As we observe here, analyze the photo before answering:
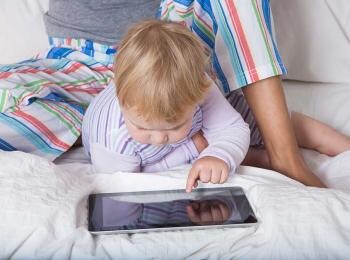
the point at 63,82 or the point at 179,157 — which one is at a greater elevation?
the point at 63,82

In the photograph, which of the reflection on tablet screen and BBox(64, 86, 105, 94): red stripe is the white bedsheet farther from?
BBox(64, 86, 105, 94): red stripe

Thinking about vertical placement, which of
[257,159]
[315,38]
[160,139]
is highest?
[315,38]

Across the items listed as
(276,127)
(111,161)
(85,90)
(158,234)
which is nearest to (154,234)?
(158,234)

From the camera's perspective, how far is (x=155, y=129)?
82 cm

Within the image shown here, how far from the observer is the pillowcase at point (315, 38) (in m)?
1.36

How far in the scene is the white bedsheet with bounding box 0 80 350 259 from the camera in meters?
0.66

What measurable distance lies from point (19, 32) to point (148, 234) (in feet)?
2.58

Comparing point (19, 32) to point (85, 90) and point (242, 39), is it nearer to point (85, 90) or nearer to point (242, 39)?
point (85, 90)

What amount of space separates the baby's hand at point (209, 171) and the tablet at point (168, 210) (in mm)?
18

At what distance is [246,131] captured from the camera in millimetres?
959

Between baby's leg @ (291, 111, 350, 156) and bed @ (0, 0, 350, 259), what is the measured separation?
245mm

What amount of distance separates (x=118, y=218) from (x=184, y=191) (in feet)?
0.39

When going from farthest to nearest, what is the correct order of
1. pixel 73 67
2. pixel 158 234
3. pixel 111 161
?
pixel 73 67, pixel 111 161, pixel 158 234

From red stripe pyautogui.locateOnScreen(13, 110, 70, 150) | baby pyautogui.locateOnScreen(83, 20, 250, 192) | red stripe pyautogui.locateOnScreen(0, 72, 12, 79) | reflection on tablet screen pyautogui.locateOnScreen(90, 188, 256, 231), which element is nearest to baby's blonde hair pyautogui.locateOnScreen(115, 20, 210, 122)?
baby pyautogui.locateOnScreen(83, 20, 250, 192)
